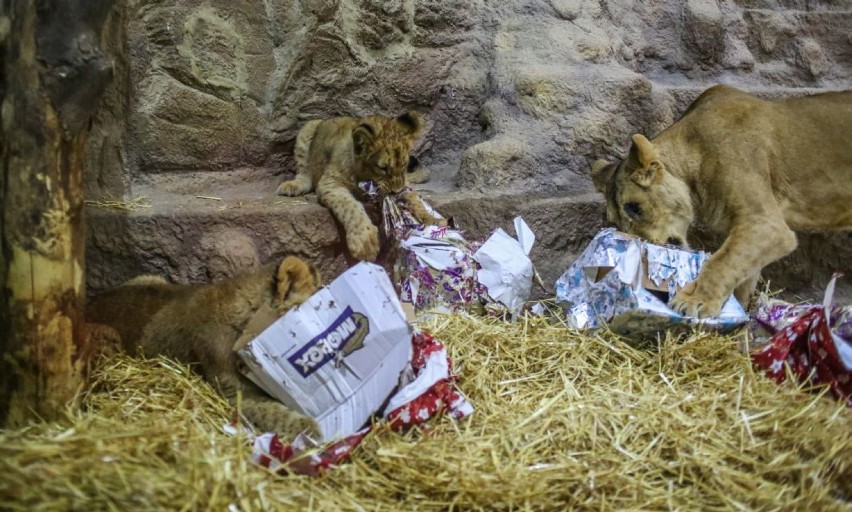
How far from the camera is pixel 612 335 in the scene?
13.8 ft

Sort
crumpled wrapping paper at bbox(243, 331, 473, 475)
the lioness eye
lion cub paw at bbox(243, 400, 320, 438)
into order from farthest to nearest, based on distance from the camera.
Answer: the lioness eye → lion cub paw at bbox(243, 400, 320, 438) → crumpled wrapping paper at bbox(243, 331, 473, 475)

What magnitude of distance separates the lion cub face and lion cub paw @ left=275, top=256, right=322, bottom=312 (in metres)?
1.50

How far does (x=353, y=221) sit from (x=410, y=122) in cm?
77

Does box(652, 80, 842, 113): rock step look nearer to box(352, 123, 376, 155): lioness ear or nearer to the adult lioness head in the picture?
the adult lioness head

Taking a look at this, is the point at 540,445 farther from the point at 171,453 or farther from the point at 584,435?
the point at 171,453

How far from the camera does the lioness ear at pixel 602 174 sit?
16.8 ft

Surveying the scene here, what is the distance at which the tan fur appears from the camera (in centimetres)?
329

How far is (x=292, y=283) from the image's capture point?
3.48 meters

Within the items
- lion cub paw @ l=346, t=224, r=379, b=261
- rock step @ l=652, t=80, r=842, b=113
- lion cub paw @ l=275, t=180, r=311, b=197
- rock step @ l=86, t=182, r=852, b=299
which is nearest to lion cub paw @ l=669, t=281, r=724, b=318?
rock step @ l=86, t=182, r=852, b=299

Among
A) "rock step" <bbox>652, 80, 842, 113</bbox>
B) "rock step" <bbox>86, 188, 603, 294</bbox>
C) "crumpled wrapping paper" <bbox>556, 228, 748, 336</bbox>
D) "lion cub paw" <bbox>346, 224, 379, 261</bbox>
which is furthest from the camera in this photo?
"rock step" <bbox>652, 80, 842, 113</bbox>

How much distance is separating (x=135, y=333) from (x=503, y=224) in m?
2.28

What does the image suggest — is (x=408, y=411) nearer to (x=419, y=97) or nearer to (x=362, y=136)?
(x=362, y=136)

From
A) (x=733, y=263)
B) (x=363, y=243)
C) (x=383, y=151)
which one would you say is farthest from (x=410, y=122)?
(x=733, y=263)

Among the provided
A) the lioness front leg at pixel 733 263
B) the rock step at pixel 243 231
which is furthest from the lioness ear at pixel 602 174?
the lioness front leg at pixel 733 263
